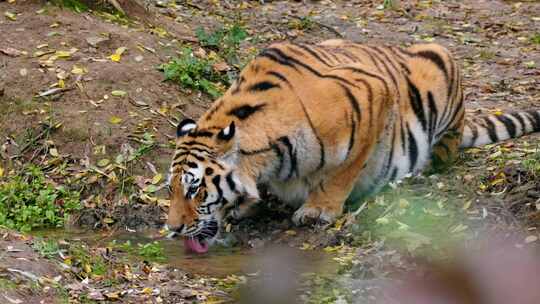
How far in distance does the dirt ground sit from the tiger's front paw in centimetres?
9

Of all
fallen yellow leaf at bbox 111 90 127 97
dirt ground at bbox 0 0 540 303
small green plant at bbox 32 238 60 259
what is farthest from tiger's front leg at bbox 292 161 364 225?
fallen yellow leaf at bbox 111 90 127 97

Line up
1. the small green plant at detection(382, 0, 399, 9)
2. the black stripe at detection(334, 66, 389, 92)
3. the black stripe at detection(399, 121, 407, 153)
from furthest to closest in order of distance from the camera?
the small green plant at detection(382, 0, 399, 9) → the black stripe at detection(399, 121, 407, 153) → the black stripe at detection(334, 66, 389, 92)

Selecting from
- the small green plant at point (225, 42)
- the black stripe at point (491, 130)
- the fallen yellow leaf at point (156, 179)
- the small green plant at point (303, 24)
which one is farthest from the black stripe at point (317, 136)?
the small green plant at point (303, 24)

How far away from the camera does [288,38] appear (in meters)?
12.2

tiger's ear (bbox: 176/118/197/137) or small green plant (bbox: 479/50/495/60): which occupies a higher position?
tiger's ear (bbox: 176/118/197/137)

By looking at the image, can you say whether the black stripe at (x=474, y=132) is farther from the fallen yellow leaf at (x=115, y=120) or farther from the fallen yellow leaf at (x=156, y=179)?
the fallen yellow leaf at (x=115, y=120)

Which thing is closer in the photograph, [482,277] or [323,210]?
[482,277]

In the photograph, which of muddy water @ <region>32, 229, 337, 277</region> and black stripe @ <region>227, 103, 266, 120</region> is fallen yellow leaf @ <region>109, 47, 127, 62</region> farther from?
black stripe @ <region>227, 103, 266, 120</region>

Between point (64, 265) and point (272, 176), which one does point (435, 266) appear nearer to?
point (272, 176)

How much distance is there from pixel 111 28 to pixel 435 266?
451 centimetres

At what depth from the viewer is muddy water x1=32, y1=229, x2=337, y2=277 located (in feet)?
22.7

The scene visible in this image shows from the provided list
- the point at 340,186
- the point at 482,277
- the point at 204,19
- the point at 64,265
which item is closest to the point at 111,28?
the point at 204,19

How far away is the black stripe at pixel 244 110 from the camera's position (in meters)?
7.37

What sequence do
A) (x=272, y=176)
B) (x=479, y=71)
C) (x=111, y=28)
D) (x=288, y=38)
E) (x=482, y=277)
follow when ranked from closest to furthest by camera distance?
(x=482, y=277)
(x=272, y=176)
(x=111, y=28)
(x=479, y=71)
(x=288, y=38)
